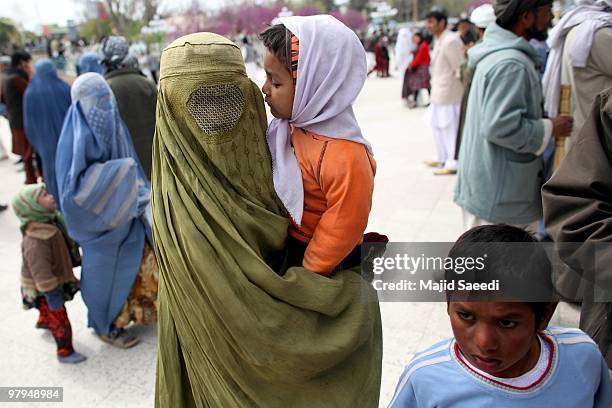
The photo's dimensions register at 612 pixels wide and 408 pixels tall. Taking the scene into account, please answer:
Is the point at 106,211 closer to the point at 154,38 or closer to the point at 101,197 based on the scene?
the point at 101,197

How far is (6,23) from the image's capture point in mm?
33531

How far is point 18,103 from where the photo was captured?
6.32m

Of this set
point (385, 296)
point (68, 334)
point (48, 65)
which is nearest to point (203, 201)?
point (385, 296)

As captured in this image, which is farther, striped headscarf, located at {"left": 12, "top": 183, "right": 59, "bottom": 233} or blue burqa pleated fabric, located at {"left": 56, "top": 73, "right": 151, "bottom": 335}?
striped headscarf, located at {"left": 12, "top": 183, "right": 59, "bottom": 233}

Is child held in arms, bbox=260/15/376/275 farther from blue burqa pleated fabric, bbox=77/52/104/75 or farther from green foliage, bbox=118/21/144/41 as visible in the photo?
Answer: green foliage, bbox=118/21/144/41

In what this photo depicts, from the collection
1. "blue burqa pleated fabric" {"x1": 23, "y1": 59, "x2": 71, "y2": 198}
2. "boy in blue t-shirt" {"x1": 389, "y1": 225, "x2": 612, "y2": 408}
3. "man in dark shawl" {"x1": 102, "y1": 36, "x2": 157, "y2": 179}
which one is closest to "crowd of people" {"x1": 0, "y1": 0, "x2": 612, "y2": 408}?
"boy in blue t-shirt" {"x1": 389, "y1": 225, "x2": 612, "y2": 408}

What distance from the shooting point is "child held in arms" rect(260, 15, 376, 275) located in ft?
4.42

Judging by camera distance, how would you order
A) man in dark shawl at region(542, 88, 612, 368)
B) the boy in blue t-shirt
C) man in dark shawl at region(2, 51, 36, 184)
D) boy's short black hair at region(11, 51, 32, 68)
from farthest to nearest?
1. boy's short black hair at region(11, 51, 32, 68)
2. man in dark shawl at region(2, 51, 36, 184)
3. man in dark shawl at region(542, 88, 612, 368)
4. the boy in blue t-shirt

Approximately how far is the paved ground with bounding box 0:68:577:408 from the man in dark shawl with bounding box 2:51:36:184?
77 cm

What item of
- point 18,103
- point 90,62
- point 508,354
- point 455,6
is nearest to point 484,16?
point 90,62

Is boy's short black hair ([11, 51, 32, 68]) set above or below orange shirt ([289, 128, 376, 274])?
below

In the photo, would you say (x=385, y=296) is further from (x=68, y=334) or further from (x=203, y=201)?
(x=68, y=334)

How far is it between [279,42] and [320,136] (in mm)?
276

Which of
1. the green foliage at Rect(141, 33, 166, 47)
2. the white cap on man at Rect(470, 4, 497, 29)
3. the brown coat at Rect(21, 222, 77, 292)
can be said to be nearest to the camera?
the brown coat at Rect(21, 222, 77, 292)
